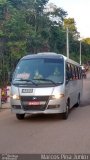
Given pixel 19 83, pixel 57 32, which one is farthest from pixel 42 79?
pixel 57 32

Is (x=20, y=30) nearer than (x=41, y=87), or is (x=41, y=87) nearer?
(x=41, y=87)

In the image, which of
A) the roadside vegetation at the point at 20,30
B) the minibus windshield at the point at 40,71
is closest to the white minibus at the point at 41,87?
the minibus windshield at the point at 40,71

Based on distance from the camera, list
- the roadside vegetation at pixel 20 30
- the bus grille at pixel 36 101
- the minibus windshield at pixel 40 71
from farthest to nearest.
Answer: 1. the roadside vegetation at pixel 20 30
2. the minibus windshield at pixel 40 71
3. the bus grille at pixel 36 101

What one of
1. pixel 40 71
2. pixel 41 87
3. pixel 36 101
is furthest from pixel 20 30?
pixel 36 101

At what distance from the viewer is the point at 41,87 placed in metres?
12.2

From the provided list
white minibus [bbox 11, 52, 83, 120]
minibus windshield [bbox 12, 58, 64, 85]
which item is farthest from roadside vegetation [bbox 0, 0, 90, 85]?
white minibus [bbox 11, 52, 83, 120]

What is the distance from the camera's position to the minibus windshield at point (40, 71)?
1265cm

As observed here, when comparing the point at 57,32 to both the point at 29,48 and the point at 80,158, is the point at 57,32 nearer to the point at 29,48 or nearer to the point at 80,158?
the point at 29,48

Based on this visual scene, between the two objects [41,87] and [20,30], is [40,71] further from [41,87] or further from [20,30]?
[20,30]

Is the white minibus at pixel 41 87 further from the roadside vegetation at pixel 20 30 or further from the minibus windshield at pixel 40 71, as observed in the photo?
the roadside vegetation at pixel 20 30

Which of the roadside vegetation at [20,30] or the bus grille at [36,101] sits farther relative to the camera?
the roadside vegetation at [20,30]

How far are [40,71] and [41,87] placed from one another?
0.98 m

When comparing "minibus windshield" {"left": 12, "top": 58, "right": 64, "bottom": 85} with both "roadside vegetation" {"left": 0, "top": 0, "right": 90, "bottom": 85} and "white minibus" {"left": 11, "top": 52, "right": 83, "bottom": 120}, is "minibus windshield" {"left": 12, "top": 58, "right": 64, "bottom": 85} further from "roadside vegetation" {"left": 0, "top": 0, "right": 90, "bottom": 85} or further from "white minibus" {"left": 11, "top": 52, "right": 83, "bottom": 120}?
"roadside vegetation" {"left": 0, "top": 0, "right": 90, "bottom": 85}

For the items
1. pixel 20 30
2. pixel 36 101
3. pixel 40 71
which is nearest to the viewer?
pixel 36 101
